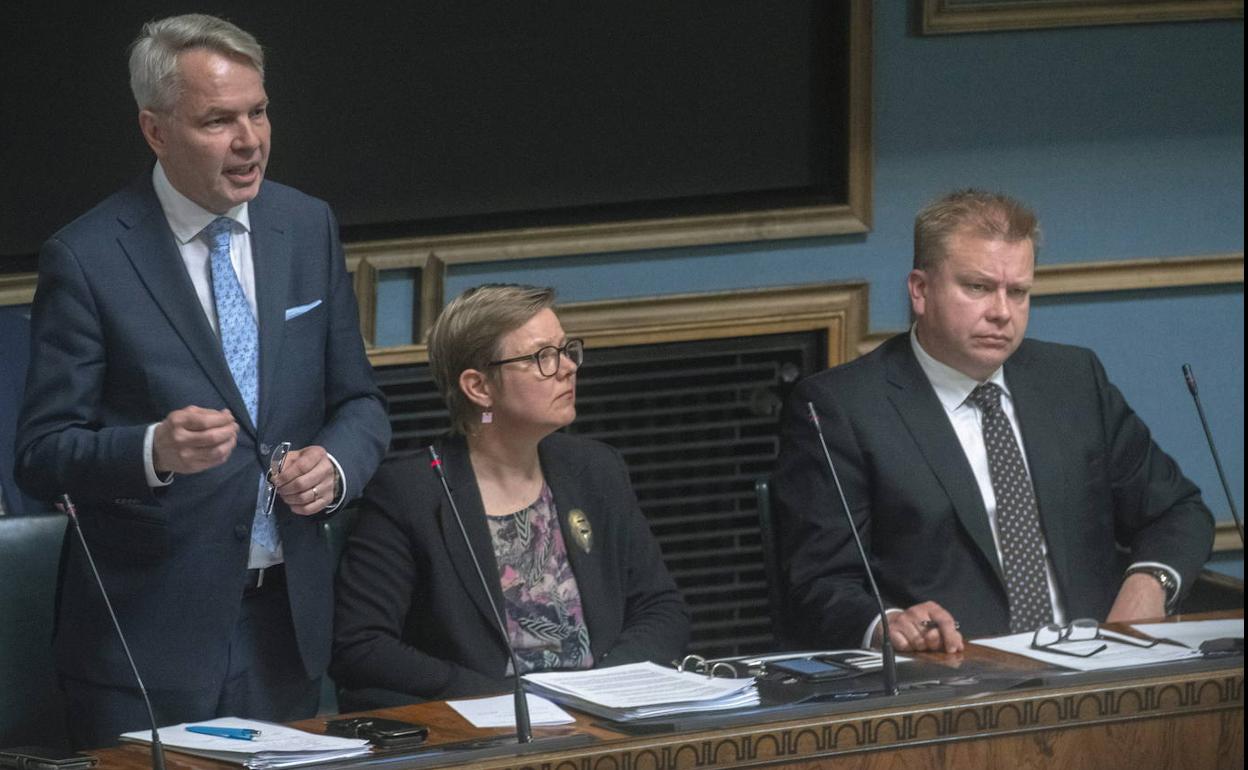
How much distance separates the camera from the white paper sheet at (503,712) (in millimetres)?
2619

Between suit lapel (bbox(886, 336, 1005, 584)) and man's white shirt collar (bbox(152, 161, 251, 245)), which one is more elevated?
man's white shirt collar (bbox(152, 161, 251, 245))

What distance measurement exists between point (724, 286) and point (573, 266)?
1.16 ft

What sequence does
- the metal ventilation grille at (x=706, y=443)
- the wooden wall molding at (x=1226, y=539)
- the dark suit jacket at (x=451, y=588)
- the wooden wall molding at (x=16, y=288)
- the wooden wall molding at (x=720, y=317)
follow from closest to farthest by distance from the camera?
the dark suit jacket at (x=451, y=588) < the wooden wall molding at (x=16, y=288) < the wooden wall molding at (x=720, y=317) < the metal ventilation grille at (x=706, y=443) < the wooden wall molding at (x=1226, y=539)

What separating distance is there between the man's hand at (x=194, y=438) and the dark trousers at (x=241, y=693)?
39 cm

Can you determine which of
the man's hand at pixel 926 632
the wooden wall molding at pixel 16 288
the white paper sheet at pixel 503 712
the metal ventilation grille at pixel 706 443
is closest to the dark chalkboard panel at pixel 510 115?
the wooden wall molding at pixel 16 288

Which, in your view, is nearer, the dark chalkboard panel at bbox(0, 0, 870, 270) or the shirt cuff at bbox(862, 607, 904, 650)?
the shirt cuff at bbox(862, 607, 904, 650)

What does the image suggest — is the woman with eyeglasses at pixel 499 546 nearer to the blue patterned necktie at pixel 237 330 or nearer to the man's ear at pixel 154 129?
→ the blue patterned necktie at pixel 237 330

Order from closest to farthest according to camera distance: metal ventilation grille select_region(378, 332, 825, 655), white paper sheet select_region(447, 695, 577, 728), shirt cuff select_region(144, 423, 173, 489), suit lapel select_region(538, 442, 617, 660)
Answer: white paper sheet select_region(447, 695, 577, 728) → shirt cuff select_region(144, 423, 173, 489) → suit lapel select_region(538, 442, 617, 660) → metal ventilation grille select_region(378, 332, 825, 655)

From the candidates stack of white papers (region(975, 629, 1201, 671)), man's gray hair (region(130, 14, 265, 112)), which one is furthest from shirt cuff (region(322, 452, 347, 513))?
stack of white papers (region(975, 629, 1201, 671))

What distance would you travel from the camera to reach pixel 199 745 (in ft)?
8.19

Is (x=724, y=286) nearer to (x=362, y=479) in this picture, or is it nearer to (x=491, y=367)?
(x=491, y=367)

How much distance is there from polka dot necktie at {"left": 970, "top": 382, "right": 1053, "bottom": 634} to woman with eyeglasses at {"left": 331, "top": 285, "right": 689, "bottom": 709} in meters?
0.57

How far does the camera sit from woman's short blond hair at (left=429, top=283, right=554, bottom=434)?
3305mm

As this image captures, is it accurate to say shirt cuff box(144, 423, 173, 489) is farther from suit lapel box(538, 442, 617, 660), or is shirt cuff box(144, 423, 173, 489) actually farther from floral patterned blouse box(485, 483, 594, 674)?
suit lapel box(538, 442, 617, 660)
